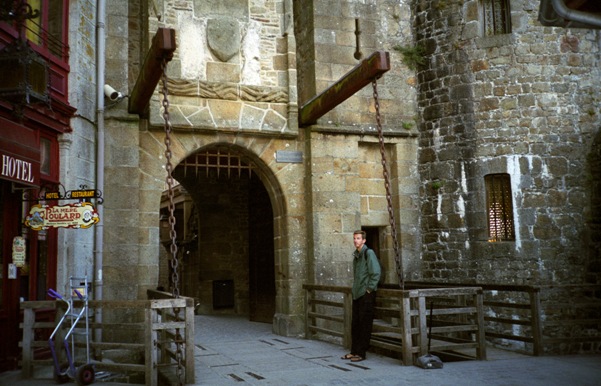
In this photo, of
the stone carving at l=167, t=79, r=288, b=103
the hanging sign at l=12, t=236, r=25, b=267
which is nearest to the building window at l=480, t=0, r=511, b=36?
the stone carving at l=167, t=79, r=288, b=103

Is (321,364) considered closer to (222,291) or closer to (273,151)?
(273,151)

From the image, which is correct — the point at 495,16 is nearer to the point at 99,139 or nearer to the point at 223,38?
the point at 223,38

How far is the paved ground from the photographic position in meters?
6.05

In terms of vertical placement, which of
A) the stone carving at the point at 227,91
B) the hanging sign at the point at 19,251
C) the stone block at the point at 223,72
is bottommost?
the hanging sign at the point at 19,251

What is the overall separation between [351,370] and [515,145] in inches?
211

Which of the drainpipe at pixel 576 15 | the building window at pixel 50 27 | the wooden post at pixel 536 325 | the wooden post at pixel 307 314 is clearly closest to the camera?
the drainpipe at pixel 576 15

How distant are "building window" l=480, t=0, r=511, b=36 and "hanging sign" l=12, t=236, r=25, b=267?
8.19 m

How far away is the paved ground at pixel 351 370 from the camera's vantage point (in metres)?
6.05

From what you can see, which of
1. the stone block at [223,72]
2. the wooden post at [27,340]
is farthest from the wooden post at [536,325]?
the wooden post at [27,340]

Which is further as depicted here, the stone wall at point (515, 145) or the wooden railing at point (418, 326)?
the stone wall at point (515, 145)

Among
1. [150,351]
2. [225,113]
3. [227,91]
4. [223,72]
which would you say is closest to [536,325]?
[150,351]

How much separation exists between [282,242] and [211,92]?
280 cm

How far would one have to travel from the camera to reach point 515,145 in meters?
10.1

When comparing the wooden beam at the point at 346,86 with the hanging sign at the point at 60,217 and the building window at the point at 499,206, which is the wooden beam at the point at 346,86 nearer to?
the building window at the point at 499,206
